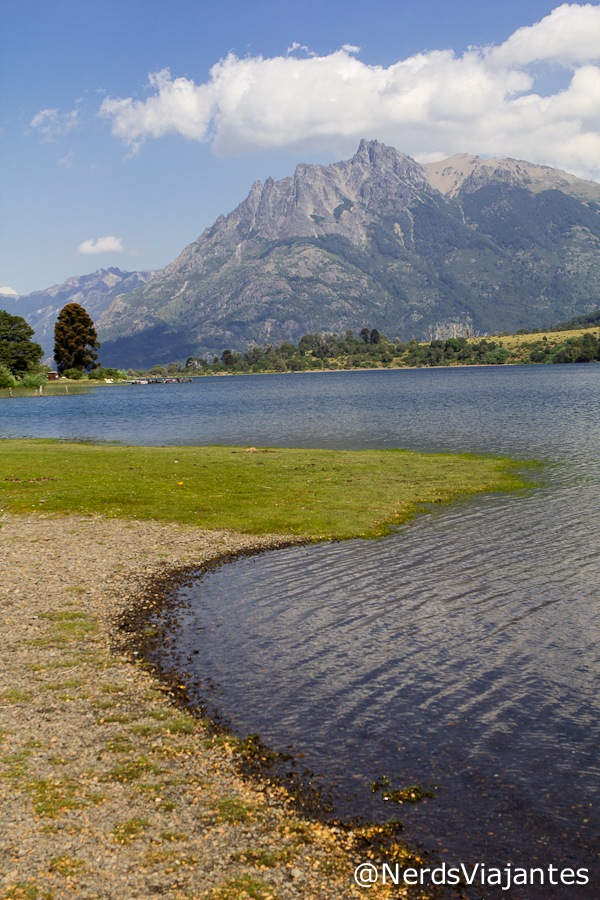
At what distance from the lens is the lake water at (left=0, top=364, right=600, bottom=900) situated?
9867mm

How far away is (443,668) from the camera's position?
14.5 m

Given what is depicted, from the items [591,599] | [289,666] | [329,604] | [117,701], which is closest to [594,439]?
[591,599]

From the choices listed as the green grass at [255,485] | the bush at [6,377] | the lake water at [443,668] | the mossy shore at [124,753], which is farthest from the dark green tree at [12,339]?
the lake water at [443,668]

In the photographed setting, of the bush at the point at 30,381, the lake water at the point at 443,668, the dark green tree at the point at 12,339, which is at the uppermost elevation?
the dark green tree at the point at 12,339

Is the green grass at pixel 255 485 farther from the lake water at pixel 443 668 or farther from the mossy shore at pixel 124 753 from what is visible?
the lake water at pixel 443 668

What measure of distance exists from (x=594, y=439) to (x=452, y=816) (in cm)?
5168

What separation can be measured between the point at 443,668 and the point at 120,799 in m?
8.23

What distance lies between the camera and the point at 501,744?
11656 mm

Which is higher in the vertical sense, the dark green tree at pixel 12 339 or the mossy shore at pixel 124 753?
the dark green tree at pixel 12 339

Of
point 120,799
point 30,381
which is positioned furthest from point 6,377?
point 120,799

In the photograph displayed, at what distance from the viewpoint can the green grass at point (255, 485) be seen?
29031mm

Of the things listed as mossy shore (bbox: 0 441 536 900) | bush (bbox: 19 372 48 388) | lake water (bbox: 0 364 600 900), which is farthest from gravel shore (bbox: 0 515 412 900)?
bush (bbox: 19 372 48 388)

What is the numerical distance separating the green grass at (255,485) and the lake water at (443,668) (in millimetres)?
3607

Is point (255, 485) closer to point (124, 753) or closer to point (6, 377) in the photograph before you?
point (124, 753)
